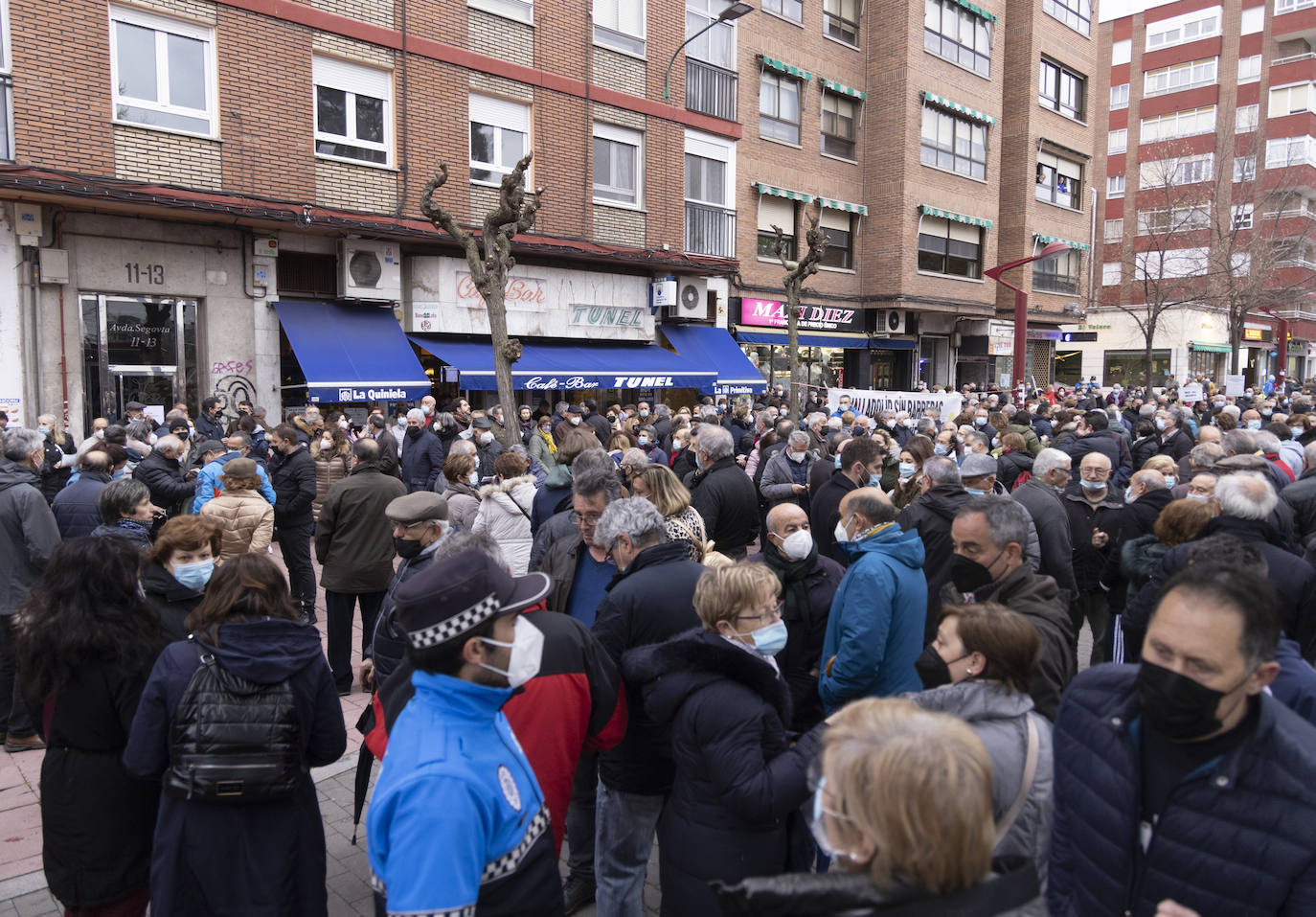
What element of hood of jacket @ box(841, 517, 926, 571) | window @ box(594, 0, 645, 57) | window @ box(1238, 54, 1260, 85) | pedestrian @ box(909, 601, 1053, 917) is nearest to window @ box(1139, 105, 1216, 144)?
window @ box(1238, 54, 1260, 85)

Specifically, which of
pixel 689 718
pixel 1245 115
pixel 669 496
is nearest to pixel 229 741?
pixel 689 718

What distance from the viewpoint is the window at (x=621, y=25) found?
60.6 feet

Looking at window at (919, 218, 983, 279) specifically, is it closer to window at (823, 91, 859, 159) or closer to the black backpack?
window at (823, 91, 859, 159)

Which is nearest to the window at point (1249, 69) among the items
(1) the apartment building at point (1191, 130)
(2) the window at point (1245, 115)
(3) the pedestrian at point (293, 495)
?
(1) the apartment building at point (1191, 130)

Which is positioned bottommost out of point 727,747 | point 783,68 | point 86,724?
point 86,724

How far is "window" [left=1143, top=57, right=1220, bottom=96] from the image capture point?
46125mm

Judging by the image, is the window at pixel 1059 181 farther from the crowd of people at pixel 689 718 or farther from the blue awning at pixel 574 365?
the crowd of people at pixel 689 718

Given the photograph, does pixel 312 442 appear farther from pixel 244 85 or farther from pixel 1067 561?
pixel 1067 561

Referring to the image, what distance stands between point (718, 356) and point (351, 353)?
8795mm

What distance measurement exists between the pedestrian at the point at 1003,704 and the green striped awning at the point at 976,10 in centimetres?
2752

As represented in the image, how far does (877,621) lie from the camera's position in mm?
3578

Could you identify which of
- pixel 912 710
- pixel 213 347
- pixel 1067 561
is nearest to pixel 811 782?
pixel 912 710

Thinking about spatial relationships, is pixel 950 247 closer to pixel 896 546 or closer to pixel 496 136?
pixel 496 136

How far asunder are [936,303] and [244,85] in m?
19.1
